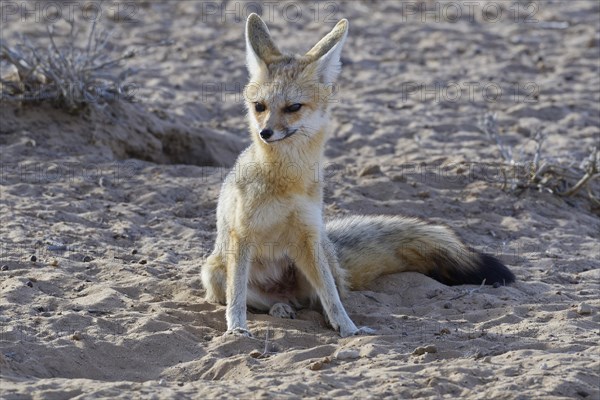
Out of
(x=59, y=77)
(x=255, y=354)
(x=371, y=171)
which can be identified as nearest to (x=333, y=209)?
(x=371, y=171)

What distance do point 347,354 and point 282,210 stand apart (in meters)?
0.96

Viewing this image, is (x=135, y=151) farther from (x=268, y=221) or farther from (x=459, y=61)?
(x=459, y=61)

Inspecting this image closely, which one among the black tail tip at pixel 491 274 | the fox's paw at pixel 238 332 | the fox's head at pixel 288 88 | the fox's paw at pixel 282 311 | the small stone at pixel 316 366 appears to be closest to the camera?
the small stone at pixel 316 366

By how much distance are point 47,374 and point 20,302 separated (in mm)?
913

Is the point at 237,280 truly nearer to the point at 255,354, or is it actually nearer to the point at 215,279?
the point at 215,279

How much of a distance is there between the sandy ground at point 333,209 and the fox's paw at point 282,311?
3.3 inches

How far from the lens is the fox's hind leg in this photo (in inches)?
223

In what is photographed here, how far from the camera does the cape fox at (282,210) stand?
531cm

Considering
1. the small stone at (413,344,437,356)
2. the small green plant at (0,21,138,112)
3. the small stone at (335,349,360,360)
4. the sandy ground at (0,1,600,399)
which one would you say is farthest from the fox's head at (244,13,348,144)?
the small green plant at (0,21,138,112)

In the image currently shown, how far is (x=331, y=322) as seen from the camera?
17.5 ft

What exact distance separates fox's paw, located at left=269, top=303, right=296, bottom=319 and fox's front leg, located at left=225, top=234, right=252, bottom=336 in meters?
0.24

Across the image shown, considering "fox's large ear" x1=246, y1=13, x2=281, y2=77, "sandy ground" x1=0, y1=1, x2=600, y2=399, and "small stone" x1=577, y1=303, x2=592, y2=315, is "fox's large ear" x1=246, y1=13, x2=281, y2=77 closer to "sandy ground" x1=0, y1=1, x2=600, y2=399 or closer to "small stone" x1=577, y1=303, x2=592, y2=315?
"sandy ground" x1=0, y1=1, x2=600, y2=399

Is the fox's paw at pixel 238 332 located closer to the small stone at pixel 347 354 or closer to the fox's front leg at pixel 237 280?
the fox's front leg at pixel 237 280

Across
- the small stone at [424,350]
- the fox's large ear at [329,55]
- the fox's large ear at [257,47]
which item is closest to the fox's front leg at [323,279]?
the small stone at [424,350]
